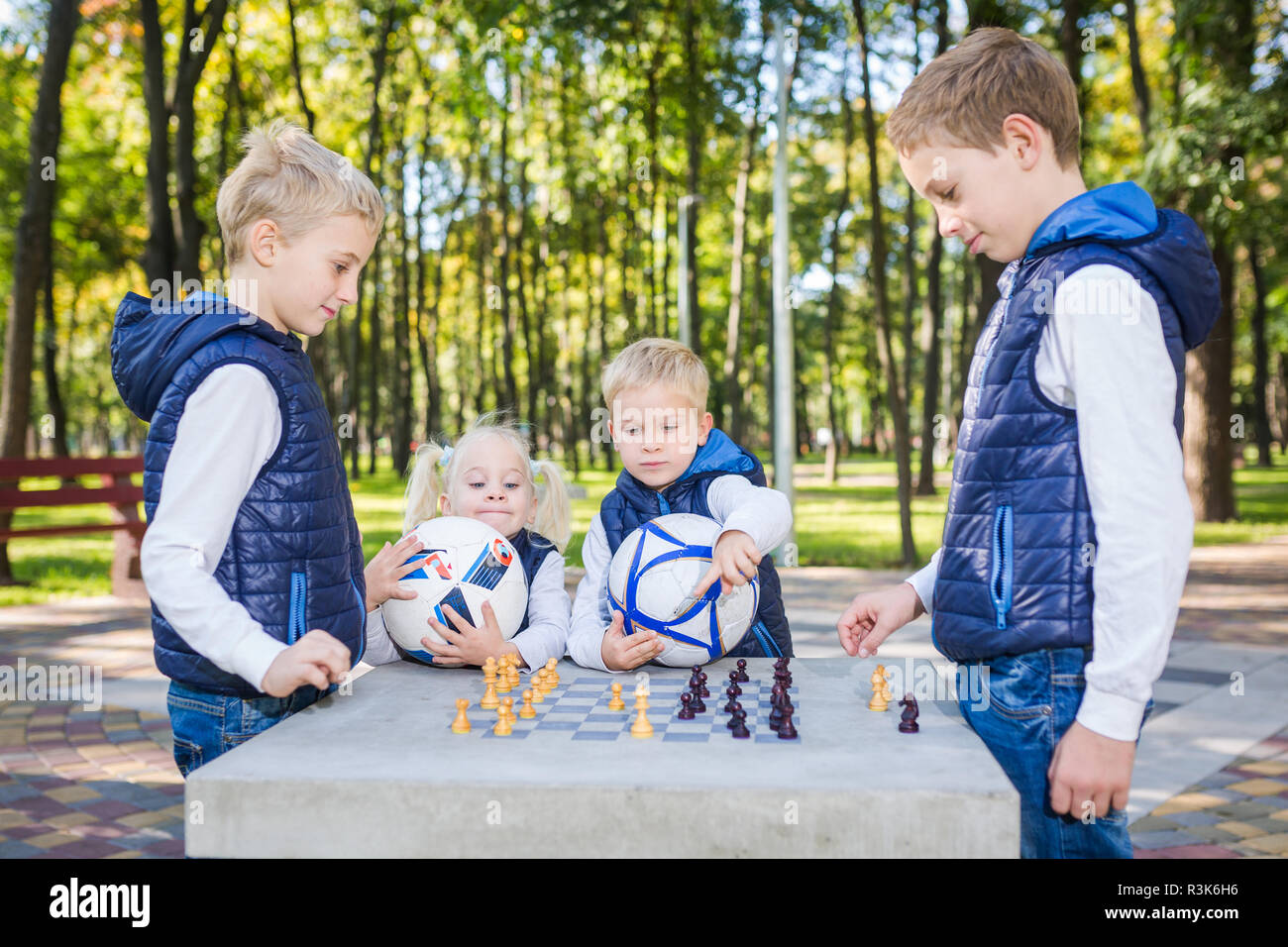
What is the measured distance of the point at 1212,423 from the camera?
19406 millimetres

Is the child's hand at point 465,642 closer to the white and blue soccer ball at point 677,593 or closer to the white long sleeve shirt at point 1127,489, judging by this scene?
the white and blue soccer ball at point 677,593

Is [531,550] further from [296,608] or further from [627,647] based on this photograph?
[296,608]

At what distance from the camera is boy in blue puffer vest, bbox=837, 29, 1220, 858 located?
2170mm

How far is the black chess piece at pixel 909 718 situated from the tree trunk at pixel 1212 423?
62.3ft

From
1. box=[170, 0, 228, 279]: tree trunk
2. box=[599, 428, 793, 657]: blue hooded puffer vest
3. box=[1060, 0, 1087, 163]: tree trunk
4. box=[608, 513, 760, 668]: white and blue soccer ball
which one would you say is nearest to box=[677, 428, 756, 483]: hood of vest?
box=[599, 428, 793, 657]: blue hooded puffer vest

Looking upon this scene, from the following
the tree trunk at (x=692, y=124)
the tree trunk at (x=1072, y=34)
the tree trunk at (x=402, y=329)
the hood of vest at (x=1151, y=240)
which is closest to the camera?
the hood of vest at (x=1151, y=240)

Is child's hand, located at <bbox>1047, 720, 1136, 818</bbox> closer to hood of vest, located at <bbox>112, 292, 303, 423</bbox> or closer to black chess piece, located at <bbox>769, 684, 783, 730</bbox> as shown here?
black chess piece, located at <bbox>769, 684, 783, 730</bbox>

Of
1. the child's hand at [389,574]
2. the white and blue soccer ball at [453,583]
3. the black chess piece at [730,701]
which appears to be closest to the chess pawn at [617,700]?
the black chess piece at [730,701]

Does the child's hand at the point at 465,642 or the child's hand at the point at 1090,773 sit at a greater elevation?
the child's hand at the point at 465,642

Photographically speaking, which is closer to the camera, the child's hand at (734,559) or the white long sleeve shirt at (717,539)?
the child's hand at (734,559)

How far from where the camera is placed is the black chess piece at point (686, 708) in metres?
2.52

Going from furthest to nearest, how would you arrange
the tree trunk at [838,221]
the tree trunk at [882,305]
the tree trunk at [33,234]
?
1. the tree trunk at [838,221]
2. the tree trunk at [882,305]
3. the tree trunk at [33,234]

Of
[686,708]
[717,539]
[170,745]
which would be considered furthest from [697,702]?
[170,745]
